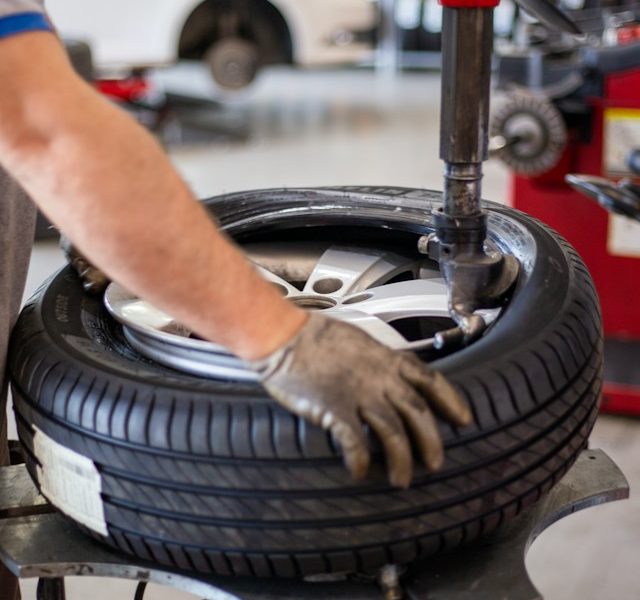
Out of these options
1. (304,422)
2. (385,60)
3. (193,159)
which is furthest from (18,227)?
(385,60)

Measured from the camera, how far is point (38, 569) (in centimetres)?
88

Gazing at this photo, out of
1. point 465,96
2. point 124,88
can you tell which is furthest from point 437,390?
point 124,88

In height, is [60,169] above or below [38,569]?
above

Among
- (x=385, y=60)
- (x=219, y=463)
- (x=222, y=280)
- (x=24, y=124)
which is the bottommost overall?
(x=385, y=60)

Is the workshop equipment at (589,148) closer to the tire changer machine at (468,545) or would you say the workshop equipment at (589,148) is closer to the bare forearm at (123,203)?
the tire changer machine at (468,545)

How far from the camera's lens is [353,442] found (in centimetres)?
72

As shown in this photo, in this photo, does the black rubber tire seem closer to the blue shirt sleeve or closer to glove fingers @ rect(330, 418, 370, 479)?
glove fingers @ rect(330, 418, 370, 479)

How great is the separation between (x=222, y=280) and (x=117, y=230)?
0.09 m

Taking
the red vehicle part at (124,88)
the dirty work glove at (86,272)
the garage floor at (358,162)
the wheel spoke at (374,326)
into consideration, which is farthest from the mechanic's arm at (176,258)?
the red vehicle part at (124,88)

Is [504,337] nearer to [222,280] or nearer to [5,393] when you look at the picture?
[222,280]

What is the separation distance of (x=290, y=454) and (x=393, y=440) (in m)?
0.09

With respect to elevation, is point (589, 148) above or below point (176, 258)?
below

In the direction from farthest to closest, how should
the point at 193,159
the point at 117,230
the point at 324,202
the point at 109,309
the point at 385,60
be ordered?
the point at 385,60
the point at 193,159
the point at 324,202
the point at 109,309
the point at 117,230

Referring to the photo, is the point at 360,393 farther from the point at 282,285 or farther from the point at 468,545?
the point at 282,285
